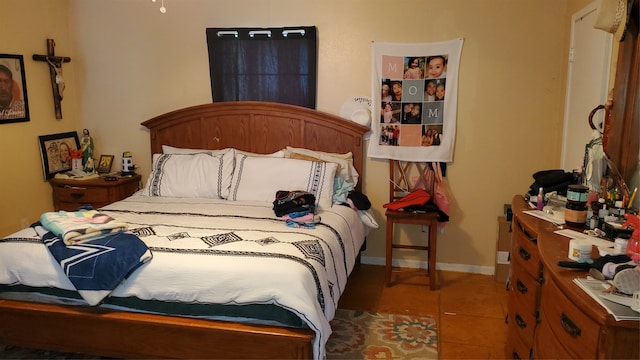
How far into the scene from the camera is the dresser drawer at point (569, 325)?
1.45 meters

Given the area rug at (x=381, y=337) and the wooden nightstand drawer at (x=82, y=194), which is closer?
the area rug at (x=381, y=337)

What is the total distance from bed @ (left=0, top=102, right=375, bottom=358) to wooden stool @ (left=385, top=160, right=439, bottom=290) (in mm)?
198

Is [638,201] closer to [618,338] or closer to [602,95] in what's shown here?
[602,95]

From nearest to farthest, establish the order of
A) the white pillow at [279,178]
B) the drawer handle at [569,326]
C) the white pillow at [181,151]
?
the drawer handle at [569,326], the white pillow at [279,178], the white pillow at [181,151]

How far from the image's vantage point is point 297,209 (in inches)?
125

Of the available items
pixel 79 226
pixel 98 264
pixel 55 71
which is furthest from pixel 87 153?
pixel 98 264

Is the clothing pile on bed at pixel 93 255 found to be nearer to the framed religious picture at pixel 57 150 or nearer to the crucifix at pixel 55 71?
the framed religious picture at pixel 57 150

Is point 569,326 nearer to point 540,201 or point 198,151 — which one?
point 540,201

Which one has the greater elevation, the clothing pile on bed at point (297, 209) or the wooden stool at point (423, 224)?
the clothing pile on bed at point (297, 209)

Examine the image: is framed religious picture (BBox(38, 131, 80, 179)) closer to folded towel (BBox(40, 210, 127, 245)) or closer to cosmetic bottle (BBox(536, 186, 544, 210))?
folded towel (BBox(40, 210, 127, 245))

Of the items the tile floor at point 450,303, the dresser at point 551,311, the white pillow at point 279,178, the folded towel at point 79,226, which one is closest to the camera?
the dresser at point 551,311

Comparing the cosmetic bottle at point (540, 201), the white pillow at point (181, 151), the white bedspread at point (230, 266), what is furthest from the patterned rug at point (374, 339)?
the white pillow at point (181, 151)

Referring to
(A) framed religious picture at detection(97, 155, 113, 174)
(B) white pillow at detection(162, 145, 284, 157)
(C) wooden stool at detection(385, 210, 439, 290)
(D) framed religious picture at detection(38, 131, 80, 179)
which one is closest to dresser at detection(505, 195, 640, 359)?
(C) wooden stool at detection(385, 210, 439, 290)

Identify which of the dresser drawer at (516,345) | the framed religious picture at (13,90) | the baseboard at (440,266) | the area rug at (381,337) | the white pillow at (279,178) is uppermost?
the framed religious picture at (13,90)
